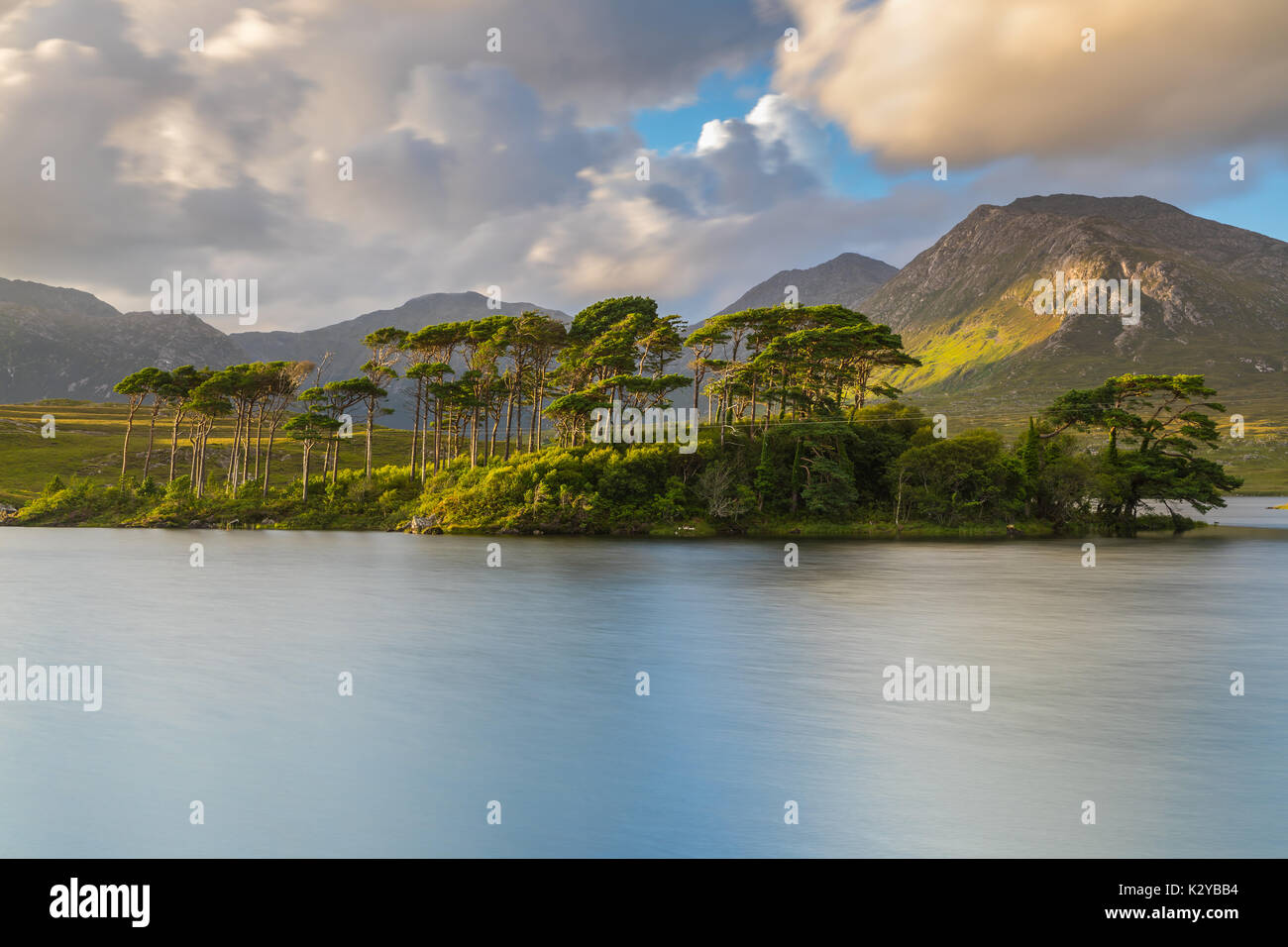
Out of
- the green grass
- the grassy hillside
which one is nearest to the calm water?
the grassy hillside

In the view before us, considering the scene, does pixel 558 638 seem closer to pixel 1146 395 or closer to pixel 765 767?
pixel 765 767

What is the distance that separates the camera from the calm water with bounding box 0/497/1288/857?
9.23 meters

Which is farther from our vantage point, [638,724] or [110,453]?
[110,453]

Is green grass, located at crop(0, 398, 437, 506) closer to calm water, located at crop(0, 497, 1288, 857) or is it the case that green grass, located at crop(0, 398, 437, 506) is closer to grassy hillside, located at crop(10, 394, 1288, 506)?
grassy hillside, located at crop(10, 394, 1288, 506)

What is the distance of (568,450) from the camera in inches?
2457

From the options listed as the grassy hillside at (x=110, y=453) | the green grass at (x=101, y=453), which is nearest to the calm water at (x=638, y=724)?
the grassy hillside at (x=110, y=453)

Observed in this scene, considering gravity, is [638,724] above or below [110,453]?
below

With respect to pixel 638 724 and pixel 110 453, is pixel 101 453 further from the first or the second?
pixel 638 724

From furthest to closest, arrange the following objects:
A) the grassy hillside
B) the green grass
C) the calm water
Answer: the grassy hillside < the green grass < the calm water

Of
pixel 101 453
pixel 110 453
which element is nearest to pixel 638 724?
pixel 110 453

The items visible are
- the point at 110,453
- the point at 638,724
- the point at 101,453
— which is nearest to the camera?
the point at 638,724

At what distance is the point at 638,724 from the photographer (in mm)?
13812
